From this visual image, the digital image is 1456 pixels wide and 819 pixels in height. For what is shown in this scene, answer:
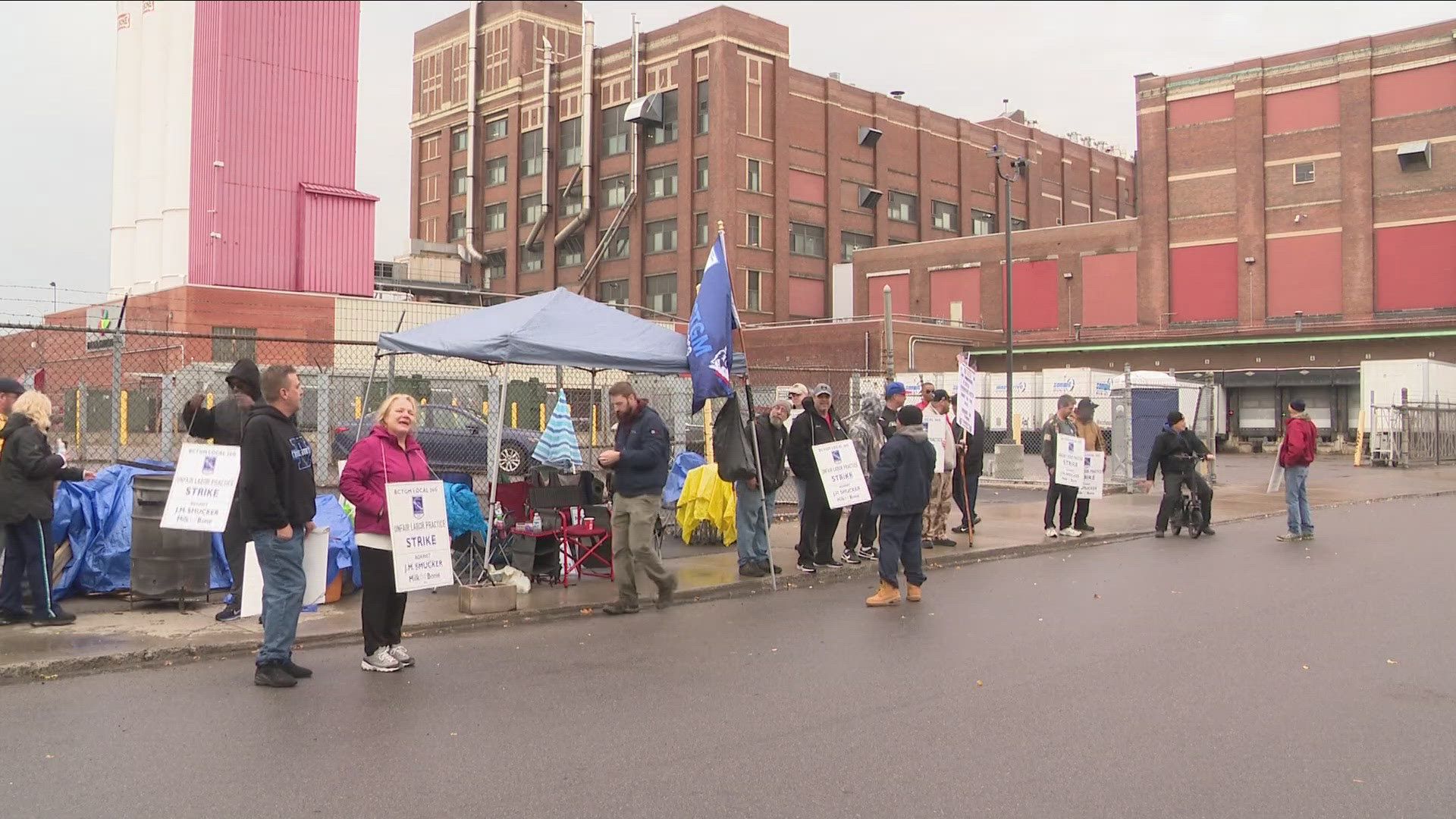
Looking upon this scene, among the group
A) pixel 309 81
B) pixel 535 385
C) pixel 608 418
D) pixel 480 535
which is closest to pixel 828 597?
pixel 480 535

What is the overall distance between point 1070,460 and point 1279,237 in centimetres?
4088

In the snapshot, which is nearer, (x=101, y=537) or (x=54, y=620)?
(x=54, y=620)

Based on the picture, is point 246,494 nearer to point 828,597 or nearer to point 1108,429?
point 828,597

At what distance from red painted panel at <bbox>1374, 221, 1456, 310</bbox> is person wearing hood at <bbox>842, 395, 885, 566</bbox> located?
4229 cm

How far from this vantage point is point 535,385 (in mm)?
27172

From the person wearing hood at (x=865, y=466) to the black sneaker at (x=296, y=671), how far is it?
6711 millimetres

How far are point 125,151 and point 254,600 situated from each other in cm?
4669

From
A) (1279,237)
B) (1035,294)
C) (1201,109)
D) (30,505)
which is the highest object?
(1201,109)

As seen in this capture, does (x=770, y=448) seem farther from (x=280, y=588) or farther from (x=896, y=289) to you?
(x=896, y=289)

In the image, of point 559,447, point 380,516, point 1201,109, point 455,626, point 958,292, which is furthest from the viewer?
point 958,292

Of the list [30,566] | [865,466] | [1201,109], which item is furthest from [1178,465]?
[1201,109]

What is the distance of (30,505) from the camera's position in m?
8.09

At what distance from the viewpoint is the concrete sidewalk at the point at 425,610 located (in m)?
7.66

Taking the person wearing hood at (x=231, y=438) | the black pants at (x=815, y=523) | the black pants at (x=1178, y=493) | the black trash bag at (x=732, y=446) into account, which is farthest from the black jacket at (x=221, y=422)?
the black pants at (x=1178, y=493)
